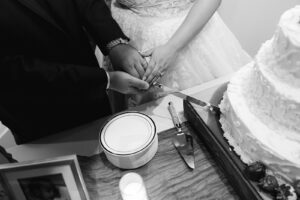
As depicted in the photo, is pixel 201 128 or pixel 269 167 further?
pixel 201 128

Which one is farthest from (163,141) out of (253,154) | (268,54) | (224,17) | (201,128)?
(224,17)

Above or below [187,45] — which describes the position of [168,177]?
below

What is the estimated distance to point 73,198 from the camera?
879 millimetres

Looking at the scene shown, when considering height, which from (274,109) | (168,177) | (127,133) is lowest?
(168,177)

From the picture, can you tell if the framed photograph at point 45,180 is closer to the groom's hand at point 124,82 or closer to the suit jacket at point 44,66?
the suit jacket at point 44,66

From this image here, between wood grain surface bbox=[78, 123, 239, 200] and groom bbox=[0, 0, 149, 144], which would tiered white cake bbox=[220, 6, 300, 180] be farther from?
groom bbox=[0, 0, 149, 144]

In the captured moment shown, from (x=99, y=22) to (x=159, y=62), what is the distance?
327 millimetres

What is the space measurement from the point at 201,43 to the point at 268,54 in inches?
25.4

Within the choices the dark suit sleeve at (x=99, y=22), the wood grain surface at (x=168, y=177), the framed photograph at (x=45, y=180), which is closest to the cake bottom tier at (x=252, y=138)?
the wood grain surface at (x=168, y=177)

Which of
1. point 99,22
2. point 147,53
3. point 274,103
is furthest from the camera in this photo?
point 147,53

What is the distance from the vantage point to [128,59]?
4.46 feet

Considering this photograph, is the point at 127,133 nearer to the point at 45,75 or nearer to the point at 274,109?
the point at 45,75

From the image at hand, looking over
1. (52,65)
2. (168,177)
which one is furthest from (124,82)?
(168,177)

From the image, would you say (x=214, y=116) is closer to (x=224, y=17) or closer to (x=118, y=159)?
(x=118, y=159)
